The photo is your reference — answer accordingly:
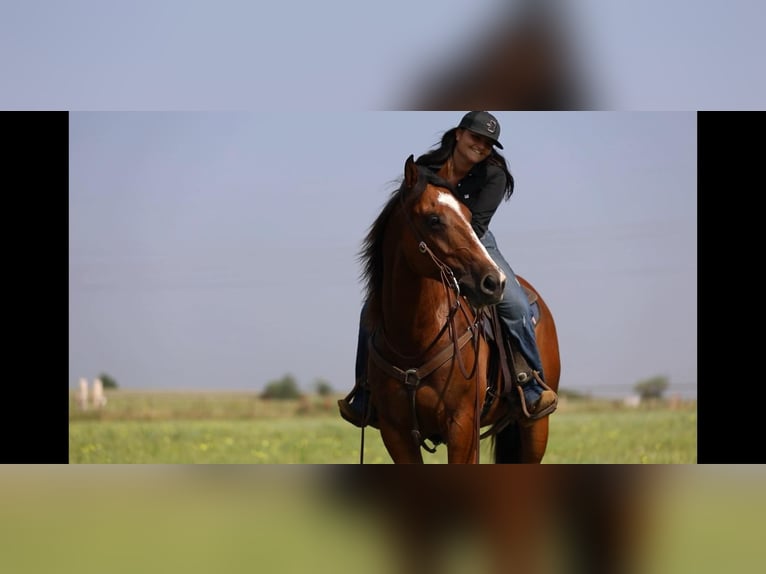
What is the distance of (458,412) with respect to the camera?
23.2 ft

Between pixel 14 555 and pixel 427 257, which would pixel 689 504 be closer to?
pixel 427 257

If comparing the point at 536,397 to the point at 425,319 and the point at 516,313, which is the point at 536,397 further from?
the point at 425,319

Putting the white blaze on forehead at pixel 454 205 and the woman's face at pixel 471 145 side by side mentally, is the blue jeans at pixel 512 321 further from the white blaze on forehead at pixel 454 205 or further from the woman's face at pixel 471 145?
the white blaze on forehead at pixel 454 205

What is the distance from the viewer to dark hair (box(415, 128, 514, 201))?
7.21 meters

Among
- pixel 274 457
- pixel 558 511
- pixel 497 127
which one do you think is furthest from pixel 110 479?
pixel 274 457

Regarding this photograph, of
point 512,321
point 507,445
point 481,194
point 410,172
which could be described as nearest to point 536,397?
point 512,321

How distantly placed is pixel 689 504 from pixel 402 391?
6.37 feet

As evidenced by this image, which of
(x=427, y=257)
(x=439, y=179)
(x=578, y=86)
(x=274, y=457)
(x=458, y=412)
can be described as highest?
(x=578, y=86)

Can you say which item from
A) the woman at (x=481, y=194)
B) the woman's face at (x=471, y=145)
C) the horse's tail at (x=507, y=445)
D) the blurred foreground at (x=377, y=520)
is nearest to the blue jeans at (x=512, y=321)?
the woman at (x=481, y=194)

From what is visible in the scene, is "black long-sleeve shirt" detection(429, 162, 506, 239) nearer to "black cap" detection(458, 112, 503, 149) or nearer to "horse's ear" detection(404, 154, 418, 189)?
"black cap" detection(458, 112, 503, 149)

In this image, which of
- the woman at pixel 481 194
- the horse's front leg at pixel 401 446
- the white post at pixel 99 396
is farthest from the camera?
the white post at pixel 99 396

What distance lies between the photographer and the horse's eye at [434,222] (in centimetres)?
676

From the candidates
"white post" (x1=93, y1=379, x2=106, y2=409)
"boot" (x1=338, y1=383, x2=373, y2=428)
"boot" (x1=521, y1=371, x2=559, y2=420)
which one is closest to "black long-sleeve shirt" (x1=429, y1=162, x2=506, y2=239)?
"boot" (x1=521, y1=371, x2=559, y2=420)

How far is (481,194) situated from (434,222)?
71 centimetres
